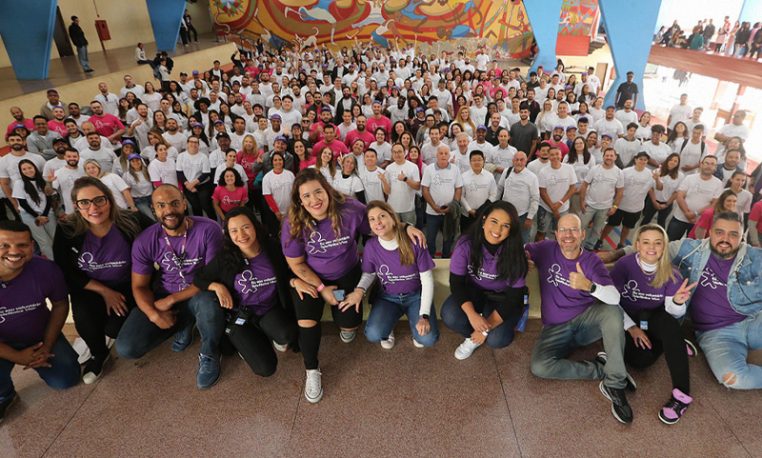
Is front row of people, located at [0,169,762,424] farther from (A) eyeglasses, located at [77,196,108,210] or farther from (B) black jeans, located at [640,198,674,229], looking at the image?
(B) black jeans, located at [640,198,674,229]

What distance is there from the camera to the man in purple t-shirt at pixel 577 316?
301 centimetres

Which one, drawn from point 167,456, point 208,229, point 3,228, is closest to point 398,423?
point 167,456

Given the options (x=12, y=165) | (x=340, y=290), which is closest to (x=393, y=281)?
(x=340, y=290)

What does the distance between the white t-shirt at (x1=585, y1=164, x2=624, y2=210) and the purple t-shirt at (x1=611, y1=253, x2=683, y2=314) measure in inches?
103

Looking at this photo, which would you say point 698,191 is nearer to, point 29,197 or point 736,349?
point 736,349

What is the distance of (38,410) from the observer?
3107 millimetres

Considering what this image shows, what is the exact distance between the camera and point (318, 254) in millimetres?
3432

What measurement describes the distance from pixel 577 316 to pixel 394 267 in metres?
1.50

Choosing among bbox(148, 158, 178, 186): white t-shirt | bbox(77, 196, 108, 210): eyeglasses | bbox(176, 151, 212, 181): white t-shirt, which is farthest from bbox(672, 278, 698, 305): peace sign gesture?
bbox(148, 158, 178, 186): white t-shirt

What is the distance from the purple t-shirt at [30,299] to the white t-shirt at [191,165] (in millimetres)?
3277

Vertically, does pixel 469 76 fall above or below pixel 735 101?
above

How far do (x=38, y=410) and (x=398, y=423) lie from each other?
2741mm

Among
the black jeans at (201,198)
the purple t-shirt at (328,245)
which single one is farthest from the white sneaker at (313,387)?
the black jeans at (201,198)

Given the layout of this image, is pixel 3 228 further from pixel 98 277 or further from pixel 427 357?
pixel 427 357
